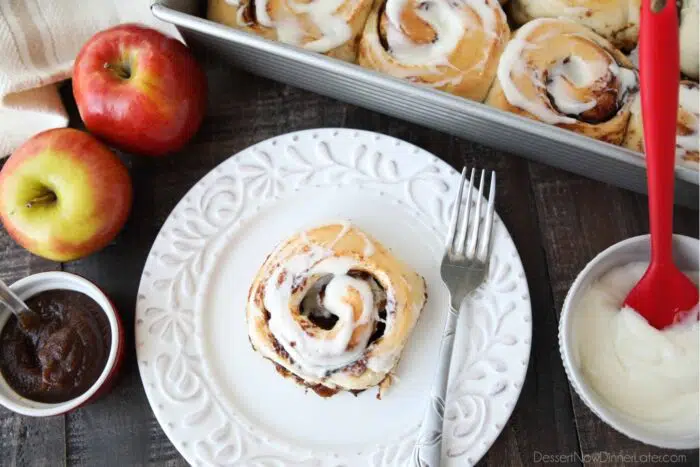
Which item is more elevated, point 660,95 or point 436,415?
point 660,95

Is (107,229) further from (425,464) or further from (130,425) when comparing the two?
(425,464)

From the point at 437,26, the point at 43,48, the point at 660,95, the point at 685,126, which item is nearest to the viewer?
the point at 660,95

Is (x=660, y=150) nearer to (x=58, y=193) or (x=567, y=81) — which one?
(x=567, y=81)

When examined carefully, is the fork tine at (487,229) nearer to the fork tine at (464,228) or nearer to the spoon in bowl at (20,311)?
the fork tine at (464,228)

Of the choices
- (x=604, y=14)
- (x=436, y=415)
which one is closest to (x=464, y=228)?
(x=436, y=415)

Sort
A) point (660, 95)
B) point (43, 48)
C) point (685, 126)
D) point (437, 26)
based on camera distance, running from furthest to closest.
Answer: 1. point (43, 48)
2. point (437, 26)
3. point (685, 126)
4. point (660, 95)

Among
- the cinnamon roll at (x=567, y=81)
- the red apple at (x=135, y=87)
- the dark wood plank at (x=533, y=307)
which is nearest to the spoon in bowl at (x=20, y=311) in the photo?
the red apple at (x=135, y=87)

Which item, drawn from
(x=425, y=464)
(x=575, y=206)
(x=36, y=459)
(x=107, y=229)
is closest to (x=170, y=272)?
(x=107, y=229)
